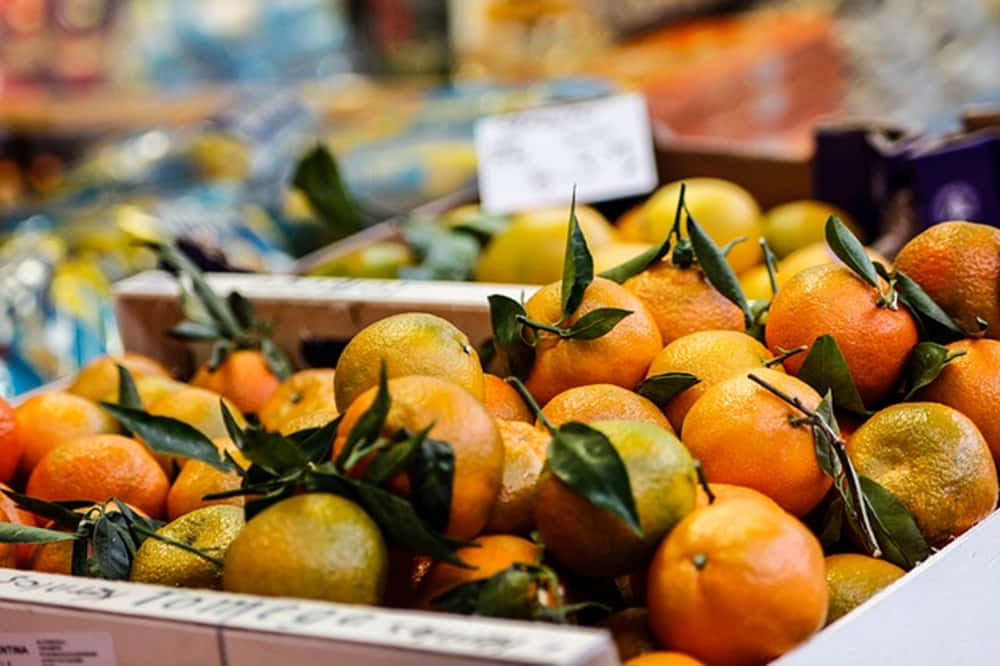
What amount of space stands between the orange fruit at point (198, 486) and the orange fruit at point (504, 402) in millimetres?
228

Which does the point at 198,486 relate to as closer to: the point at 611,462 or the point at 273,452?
the point at 273,452

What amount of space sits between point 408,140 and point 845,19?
57.3 inches

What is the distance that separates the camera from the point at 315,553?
0.87m

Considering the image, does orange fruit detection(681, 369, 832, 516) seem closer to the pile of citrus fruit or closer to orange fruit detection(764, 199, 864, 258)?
the pile of citrus fruit

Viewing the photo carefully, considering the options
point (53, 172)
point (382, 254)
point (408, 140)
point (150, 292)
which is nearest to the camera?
point (150, 292)

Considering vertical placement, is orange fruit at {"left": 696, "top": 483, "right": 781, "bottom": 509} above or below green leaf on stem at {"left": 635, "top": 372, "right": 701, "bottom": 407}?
below

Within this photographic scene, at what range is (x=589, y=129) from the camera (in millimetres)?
2207

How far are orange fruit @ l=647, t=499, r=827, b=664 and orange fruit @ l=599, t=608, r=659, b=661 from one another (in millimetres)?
26

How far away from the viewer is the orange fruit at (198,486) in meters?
1.17

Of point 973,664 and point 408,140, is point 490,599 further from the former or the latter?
point 408,140

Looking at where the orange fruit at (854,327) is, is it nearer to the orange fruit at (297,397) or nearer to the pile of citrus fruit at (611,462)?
the pile of citrus fruit at (611,462)

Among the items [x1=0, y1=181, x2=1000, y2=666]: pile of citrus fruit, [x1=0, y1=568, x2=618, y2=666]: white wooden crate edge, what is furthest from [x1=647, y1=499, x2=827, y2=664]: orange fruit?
[x1=0, y1=568, x2=618, y2=666]: white wooden crate edge

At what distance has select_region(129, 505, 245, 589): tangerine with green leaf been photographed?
1.01m

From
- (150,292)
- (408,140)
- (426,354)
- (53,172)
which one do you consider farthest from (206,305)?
(53,172)
